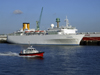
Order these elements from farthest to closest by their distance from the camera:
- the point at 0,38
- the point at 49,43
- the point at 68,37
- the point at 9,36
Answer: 1. the point at 0,38
2. the point at 9,36
3. the point at 49,43
4. the point at 68,37

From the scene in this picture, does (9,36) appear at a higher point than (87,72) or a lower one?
higher

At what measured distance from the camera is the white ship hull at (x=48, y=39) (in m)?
78.7

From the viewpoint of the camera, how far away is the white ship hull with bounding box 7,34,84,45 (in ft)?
258

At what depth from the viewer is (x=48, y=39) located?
275 ft

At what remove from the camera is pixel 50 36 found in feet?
274

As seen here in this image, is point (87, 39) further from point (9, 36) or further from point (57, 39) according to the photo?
point (9, 36)

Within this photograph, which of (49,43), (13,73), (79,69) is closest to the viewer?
(13,73)

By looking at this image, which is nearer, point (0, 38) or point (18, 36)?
point (18, 36)

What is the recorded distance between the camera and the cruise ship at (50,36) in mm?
78938

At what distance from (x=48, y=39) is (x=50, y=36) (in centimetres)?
151

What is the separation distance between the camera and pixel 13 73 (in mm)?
28234

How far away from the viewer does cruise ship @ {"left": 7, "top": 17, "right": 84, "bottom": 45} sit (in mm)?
78938

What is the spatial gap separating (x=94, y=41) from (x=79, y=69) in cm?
6442

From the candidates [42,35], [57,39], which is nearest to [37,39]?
[42,35]
